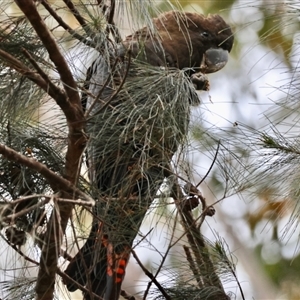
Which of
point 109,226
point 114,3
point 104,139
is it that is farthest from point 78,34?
point 109,226

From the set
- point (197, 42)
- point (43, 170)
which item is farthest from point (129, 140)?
point (197, 42)

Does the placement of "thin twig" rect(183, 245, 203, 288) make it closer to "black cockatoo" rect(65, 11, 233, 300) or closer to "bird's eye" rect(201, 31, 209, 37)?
"black cockatoo" rect(65, 11, 233, 300)

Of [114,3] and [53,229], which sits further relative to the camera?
[114,3]

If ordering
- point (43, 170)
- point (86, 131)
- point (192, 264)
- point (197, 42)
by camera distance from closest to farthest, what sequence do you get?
1. point (43, 170)
2. point (86, 131)
3. point (192, 264)
4. point (197, 42)

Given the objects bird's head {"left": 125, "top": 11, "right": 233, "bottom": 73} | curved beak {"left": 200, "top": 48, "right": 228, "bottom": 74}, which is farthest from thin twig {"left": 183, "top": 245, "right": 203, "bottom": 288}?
curved beak {"left": 200, "top": 48, "right": 228, "bottom": 74}

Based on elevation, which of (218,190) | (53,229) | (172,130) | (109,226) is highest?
(218,190)

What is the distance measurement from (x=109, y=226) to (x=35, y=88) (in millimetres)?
348

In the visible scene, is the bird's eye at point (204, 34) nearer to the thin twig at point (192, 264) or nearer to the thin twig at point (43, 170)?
the thin twig at point (192, 264)

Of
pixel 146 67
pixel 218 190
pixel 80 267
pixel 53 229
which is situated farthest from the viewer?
pixel 218 190

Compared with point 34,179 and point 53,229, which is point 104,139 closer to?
Answer: point 34,179

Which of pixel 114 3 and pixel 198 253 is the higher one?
pixel 114 3

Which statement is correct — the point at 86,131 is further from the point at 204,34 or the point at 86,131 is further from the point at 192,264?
the point at 204,34

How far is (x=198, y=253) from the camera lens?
69.3 inches

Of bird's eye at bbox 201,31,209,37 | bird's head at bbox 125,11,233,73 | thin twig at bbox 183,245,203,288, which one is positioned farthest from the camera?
bird's eye at bbox 201,31,209,37
